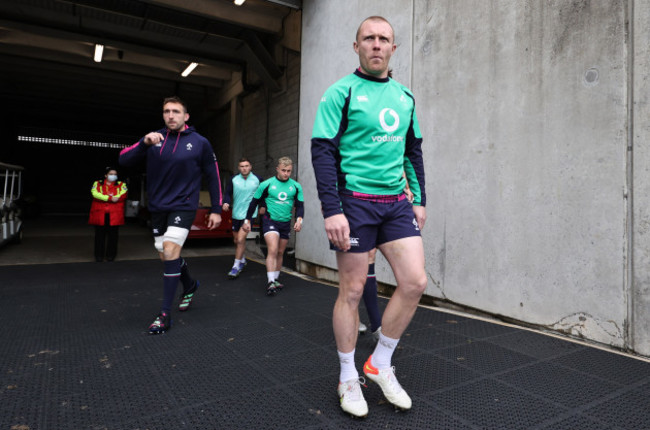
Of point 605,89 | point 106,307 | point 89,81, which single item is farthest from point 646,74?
point 89,81

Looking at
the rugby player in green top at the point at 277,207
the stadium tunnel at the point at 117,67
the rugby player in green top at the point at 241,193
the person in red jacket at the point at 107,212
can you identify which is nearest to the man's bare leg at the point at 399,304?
the rugby player in green top at the point at 277,207

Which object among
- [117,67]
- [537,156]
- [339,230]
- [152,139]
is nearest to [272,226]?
[152,139]

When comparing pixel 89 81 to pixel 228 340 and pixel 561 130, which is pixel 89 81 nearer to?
pixel 228 340

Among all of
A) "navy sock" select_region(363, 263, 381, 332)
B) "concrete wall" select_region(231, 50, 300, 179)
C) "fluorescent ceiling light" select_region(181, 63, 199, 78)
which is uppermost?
"fluorescent ceiling light" select_region(181, 63, 199, 78)

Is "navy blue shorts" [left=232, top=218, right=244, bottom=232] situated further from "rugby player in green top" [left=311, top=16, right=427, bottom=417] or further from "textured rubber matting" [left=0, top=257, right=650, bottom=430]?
"rugby player in green top" [left=311, top=16, right=427, bottom=417]

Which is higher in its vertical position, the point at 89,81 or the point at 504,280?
the point at 89,81

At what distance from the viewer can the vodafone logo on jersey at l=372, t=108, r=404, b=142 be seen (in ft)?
6.13

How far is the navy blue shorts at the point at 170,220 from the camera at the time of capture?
3402mm

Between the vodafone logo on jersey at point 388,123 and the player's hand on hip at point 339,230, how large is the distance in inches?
16.4

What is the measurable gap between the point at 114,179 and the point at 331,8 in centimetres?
493

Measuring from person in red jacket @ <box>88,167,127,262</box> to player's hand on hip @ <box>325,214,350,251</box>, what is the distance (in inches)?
268

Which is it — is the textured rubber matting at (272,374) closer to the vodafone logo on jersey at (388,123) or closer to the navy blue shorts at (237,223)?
the vodafone logo on jersey at (388,123)

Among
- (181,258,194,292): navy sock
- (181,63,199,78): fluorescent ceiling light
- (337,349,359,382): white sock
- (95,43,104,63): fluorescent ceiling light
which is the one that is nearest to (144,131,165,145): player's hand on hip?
(181,258,194,292): navy sock

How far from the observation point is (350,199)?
6.14 ft
